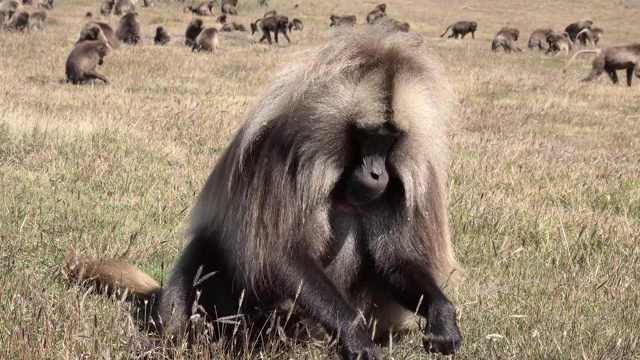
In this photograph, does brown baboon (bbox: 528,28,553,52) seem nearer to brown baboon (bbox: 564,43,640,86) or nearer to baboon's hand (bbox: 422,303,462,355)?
brown baboon (bbox: 564,43,640,86)

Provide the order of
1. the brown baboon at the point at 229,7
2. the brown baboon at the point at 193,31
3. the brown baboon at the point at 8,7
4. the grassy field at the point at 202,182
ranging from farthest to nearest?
the brown baboon at the point at 229,7 → the brown baboon at the point at 8,7 → the brown baboon at the point at 193,31 → the grassy field at the point at 202,182

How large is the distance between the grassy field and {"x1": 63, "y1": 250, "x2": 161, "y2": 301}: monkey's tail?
0.51ft

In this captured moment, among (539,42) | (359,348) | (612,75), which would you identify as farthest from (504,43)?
(359,348)

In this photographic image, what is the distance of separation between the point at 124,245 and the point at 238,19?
33803 mm

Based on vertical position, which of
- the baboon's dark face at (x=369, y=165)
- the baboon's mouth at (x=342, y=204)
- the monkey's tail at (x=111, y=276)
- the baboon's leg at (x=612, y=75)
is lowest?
the baboon's leg at (x=612, y=75)

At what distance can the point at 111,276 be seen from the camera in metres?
3.85

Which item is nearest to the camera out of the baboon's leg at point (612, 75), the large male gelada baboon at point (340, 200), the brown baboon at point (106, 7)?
the large male gelada baboon at point (340, 200)

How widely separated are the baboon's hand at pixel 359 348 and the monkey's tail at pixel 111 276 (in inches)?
49.2

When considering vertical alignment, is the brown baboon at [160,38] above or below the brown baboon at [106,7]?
→ above

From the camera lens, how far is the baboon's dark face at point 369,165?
293 cm

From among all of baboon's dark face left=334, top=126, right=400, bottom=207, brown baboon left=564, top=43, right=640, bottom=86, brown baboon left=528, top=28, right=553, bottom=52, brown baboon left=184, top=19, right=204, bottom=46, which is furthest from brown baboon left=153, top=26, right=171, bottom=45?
baboon's dark face left=334, top=126, right=400, bottom=207

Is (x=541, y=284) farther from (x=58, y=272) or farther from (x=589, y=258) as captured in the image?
(x=58, y=272)

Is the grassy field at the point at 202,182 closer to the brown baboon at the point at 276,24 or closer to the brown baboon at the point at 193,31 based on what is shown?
the brown baboon at the point at 193,31

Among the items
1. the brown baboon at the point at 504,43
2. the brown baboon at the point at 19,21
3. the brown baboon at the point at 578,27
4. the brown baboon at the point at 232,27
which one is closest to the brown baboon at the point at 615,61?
the brown baboon at the point at 504,43
